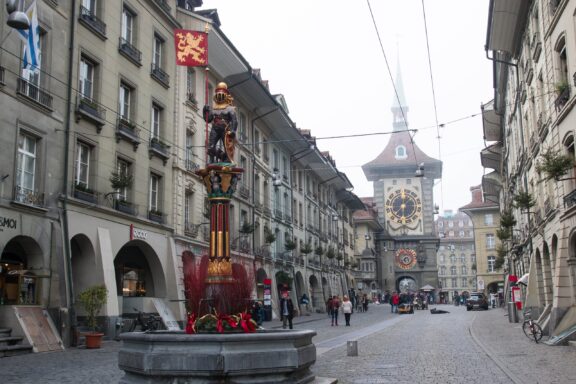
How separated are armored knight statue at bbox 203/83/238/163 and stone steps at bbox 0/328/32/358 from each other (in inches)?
319

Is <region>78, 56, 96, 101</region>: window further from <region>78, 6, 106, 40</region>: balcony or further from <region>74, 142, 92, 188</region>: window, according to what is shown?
<region>74, 142, 92, 188</region>: window

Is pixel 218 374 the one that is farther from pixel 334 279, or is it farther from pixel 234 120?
pixel 334 279

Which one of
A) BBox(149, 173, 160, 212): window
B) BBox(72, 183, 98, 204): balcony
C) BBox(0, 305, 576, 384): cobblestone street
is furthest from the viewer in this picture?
BBox(149, 173, 160, 212): window

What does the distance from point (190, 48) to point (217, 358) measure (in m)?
8.97

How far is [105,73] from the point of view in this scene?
2438cm

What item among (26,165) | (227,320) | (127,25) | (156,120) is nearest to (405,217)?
(156,120)

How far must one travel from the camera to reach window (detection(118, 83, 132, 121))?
2591 centimetres

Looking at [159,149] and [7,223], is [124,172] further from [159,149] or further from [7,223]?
[7,223]

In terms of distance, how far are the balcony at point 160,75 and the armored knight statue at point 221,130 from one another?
591 inches

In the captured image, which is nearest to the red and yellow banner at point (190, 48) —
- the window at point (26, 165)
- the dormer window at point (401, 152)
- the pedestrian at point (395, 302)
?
the window at point (26, 165)

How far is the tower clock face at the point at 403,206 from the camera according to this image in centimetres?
10219

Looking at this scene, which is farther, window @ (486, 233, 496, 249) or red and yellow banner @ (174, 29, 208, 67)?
window @ (486, 233, 496, 249)

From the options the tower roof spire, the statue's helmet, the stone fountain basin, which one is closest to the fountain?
the stone fountain basin

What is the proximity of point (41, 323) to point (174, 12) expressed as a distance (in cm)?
1697
